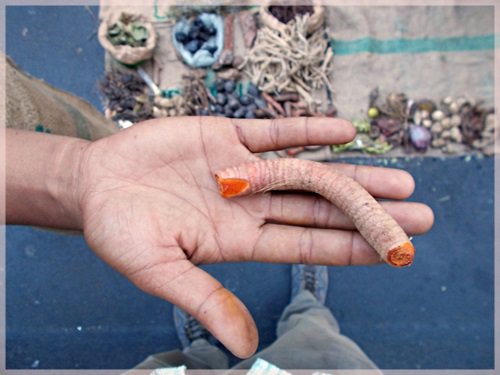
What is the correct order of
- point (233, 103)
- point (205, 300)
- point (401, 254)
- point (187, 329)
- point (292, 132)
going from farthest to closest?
point (233, 103), point (187, 329), point (292, 132), point (401, 254), point (205, 300)

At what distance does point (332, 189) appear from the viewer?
2.25 m

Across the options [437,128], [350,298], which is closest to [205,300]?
[350,298]

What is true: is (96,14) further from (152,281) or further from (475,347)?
(475,347)

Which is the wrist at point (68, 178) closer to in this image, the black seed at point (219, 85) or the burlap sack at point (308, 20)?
the black seed at point (219, 85)

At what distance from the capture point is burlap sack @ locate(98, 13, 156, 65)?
368 centimetres

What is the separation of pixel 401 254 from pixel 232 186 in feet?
2.90

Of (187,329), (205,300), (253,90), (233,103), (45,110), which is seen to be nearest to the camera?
(205,300)

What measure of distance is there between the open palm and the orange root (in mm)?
138

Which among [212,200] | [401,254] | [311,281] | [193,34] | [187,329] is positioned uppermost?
[193,34]

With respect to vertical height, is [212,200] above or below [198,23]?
below

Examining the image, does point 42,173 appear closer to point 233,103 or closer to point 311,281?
point 233,103

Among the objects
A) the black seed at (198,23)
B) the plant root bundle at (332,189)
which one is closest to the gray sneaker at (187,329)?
the plant root bundle at (332,189)

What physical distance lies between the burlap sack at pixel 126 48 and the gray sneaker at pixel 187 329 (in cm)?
218

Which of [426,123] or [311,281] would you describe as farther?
[426,123]
